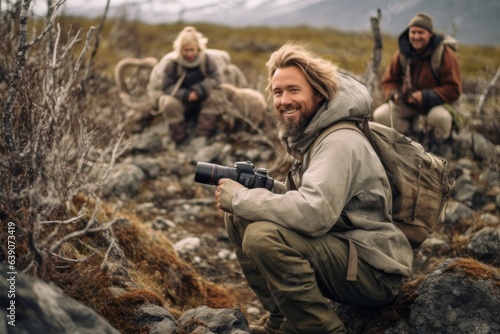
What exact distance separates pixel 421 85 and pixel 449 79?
47cm

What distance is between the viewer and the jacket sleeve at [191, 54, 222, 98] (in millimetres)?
9531

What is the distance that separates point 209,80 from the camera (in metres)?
9.67

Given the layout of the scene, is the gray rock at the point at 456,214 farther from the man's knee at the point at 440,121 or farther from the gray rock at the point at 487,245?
the man's knee at the point at 440,121

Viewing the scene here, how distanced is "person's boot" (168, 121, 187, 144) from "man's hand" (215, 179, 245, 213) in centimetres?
658

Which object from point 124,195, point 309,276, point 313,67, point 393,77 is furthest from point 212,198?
point 309,276

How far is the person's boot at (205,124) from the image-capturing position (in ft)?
31.8

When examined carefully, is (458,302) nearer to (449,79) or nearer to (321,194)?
(321,194)

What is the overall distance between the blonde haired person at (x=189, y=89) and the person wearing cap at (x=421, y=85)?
11.4 ft

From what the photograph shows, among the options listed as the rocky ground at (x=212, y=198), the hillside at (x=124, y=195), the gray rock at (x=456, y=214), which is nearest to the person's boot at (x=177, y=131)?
the rocky ground at (x=212, y=198)

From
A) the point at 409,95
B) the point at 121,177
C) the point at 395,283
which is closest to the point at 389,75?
the point at 409,95

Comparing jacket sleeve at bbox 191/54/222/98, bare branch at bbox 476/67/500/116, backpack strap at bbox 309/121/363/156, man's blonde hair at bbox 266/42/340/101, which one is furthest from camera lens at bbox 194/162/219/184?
bare branch at bbox 476/67/500/116

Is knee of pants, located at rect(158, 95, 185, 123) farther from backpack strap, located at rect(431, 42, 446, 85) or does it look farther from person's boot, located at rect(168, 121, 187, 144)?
backpack strap, located at rect(431, 42, 446, 85)

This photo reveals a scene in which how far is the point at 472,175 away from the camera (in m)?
7.76

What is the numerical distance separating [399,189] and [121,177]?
5571mm
